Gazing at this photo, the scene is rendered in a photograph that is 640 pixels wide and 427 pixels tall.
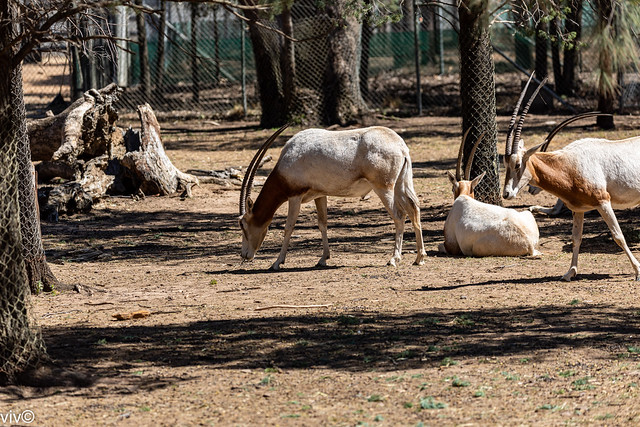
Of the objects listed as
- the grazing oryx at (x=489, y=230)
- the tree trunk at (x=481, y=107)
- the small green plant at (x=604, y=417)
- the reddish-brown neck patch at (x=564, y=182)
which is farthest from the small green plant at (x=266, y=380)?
the tree trunk at (x=481, y=107)

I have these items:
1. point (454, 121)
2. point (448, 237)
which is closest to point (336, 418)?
point (448, 237)

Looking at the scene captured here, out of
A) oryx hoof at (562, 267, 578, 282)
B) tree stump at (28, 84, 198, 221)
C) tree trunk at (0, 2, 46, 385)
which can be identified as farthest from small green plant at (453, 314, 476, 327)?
tree stump at (28, 84, 198, 221)

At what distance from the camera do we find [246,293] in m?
8.11

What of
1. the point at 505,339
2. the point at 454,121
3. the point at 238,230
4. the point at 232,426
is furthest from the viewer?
the point at 454,121

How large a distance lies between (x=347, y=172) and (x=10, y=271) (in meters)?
4.32

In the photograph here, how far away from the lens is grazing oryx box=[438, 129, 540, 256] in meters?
9.40

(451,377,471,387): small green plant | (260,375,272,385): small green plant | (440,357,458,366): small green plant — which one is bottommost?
(440,357,458,366): small green plant

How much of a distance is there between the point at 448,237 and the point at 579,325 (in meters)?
3.37

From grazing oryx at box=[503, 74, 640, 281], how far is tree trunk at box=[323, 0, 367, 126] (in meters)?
12.4

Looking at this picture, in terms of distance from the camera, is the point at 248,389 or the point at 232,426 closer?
the point at 232,426

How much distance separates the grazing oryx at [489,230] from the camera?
9.40 meters

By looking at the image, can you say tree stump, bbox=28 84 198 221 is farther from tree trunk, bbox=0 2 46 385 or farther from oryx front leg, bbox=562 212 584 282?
tree trunk, bbox=0 2 46 385

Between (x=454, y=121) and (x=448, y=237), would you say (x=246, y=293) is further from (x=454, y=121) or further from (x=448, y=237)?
(x=454, y=121)

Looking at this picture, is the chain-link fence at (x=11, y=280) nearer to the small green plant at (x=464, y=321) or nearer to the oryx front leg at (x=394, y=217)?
the small green plant at (x=464, y=321)
